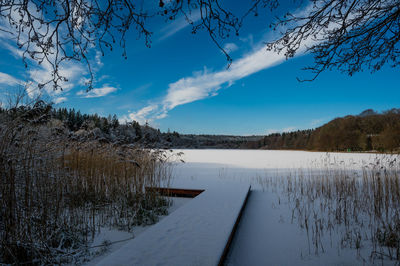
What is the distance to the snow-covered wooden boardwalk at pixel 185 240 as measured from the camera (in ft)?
4.78

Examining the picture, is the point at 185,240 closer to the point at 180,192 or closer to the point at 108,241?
the point at 108,241

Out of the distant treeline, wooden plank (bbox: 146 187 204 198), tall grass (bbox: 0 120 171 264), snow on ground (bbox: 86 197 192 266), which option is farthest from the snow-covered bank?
the distant treeline

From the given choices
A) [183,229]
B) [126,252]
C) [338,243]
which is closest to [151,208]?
[183,229]

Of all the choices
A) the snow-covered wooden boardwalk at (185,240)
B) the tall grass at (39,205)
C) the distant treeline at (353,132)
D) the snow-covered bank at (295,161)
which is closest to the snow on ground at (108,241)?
the tall grass at (39,205)

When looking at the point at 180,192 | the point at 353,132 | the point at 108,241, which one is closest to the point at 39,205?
the point at 108,241

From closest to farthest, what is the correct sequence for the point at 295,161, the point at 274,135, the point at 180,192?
the point at 180,192, the point at 295,161, the point at 274,135

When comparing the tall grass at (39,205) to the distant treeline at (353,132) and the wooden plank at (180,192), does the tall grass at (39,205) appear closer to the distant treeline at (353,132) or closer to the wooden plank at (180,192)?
the wooden plank at (180,192)

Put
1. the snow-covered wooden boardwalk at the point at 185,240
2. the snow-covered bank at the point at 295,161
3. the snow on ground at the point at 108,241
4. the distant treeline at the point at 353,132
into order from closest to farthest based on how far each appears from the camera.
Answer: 1. the snow-covered wooden boardwalk at the point at 185,240
2. the snow on ground at the point at 108,241
3. the snow-covered bank at the point at 295,161
4. the distant treeline at the point at 353,132

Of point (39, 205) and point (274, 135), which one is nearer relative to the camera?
point (39, 205)

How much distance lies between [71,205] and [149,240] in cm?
143

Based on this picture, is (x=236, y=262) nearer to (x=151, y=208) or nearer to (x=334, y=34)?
(x=151, y=208)

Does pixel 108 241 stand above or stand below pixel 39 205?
below

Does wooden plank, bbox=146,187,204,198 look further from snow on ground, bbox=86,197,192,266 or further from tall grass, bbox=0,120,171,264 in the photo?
snow on ground, bbox=86,197,192,266

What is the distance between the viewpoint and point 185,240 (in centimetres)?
176
